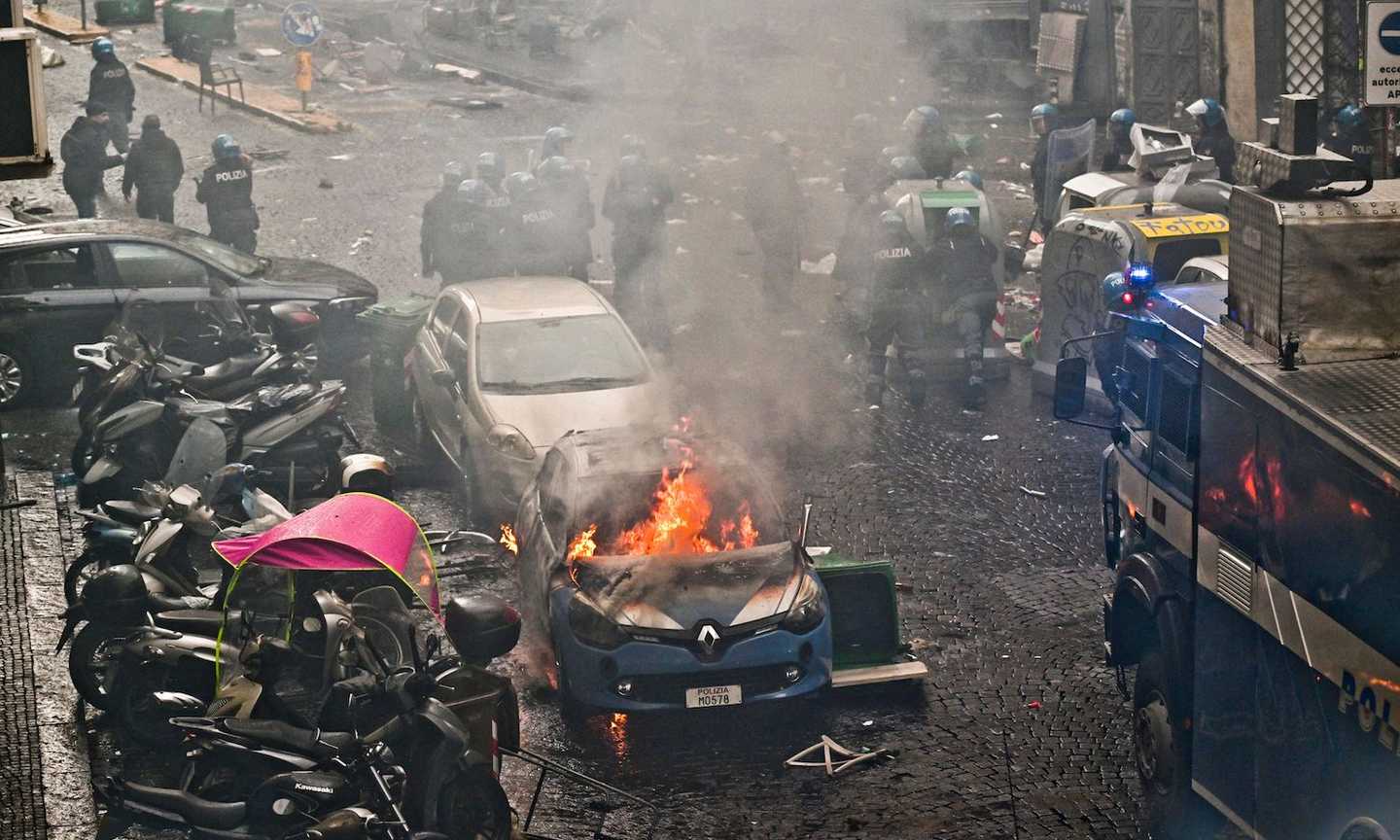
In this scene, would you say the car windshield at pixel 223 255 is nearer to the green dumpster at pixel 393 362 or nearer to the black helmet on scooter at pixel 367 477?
the green dumpster at pixel 393 362

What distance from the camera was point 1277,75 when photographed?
2181cm

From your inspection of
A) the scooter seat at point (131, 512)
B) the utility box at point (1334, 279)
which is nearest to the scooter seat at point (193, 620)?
the scooter seat at point (131, 512)

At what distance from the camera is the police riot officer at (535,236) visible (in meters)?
16.5

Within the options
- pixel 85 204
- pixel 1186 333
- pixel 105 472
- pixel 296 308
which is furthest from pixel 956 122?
pixel 1186 333

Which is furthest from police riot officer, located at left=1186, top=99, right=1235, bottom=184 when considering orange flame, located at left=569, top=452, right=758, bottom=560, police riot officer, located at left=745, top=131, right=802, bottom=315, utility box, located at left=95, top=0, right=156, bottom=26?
utility box, located at left=95, top=0, right=156, bottom=26

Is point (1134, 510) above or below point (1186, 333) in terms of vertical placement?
below

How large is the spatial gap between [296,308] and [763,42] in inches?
393

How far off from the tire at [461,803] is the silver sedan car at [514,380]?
4.33 m

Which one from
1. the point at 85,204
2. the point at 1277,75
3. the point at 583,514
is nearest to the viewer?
the point at 583,514

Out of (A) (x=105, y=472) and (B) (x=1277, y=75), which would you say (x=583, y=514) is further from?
(B) (x=1277, y=75)

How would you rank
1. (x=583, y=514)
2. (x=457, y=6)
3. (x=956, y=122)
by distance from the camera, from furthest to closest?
(x=457, y=6), (x=956, y=122), (x=583, y=514)

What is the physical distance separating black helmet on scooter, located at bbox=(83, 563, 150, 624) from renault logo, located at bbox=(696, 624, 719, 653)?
2.91 metres

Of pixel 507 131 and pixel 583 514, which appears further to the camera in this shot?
pixel 507 131

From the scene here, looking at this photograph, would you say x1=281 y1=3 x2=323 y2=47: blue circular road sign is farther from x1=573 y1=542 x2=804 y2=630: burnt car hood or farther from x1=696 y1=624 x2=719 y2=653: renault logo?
x1=696 y1=624 x2=719 y2=653: renault logo
